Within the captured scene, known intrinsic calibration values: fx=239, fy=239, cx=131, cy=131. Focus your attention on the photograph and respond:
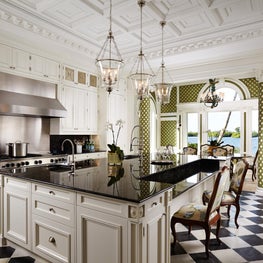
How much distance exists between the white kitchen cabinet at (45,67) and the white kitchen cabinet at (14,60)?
0.40 feet

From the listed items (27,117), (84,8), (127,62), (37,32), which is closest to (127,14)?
(84,8)

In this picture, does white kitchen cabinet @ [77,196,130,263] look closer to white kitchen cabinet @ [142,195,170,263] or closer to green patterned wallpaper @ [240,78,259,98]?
white kitchen cabinet @ [142,195,170,263]

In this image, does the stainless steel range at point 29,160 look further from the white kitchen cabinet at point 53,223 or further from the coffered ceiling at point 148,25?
the coffered ceiling at point 148,25

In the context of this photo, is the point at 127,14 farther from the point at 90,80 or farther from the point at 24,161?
the point at 24,161

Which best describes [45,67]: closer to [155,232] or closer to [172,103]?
[155,232]

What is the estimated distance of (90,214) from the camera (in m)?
1.84

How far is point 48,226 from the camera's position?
2172mm

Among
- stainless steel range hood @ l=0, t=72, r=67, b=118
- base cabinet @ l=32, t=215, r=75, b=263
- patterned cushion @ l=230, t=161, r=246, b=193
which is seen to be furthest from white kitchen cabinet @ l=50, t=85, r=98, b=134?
patterned cushion @ l=230, t=161, r=246, b=193

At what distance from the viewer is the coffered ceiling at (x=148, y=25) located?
3.37m

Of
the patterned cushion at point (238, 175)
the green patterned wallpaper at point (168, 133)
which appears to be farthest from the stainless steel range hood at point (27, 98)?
the green patterned wallpaper at point (168, 133)

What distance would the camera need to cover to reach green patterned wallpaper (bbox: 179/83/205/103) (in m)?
8.85

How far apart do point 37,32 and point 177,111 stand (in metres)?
6.27

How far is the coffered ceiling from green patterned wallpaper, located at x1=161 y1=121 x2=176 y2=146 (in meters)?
4.49

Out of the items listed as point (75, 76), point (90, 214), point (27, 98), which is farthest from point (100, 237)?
point (75, 76)
